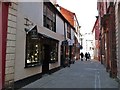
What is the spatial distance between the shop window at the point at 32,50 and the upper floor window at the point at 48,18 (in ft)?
10.6

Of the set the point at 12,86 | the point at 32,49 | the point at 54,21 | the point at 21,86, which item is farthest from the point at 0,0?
the point at 54,21

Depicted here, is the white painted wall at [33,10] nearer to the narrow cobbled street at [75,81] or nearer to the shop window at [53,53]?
the narrow cobbled street at [75,81]

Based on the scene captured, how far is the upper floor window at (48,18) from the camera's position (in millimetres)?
19305

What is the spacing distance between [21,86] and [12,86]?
1.37 metres

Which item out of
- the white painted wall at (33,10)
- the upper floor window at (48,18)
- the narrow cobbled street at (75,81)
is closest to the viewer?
the white painted wall at (33,10)

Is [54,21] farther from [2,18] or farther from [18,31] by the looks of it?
[2,18]

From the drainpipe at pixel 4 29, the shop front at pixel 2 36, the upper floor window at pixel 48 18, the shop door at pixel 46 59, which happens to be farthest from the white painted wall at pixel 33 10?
the shop door at pixel 46 59

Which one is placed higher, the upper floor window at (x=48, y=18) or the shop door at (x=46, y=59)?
the upper floor window at (x=48, y=18)

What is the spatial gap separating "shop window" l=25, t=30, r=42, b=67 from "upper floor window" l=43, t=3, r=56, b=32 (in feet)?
10.6

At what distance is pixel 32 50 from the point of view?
14984 mm

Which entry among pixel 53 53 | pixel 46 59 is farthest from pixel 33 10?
pixel 53 53

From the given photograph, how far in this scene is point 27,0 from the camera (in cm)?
1367

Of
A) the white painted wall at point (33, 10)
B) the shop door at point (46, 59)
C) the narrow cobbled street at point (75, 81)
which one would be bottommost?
the narrow cobbled street at point (75, 81)

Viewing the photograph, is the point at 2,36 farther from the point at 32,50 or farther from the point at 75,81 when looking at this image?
the point at 75,81
